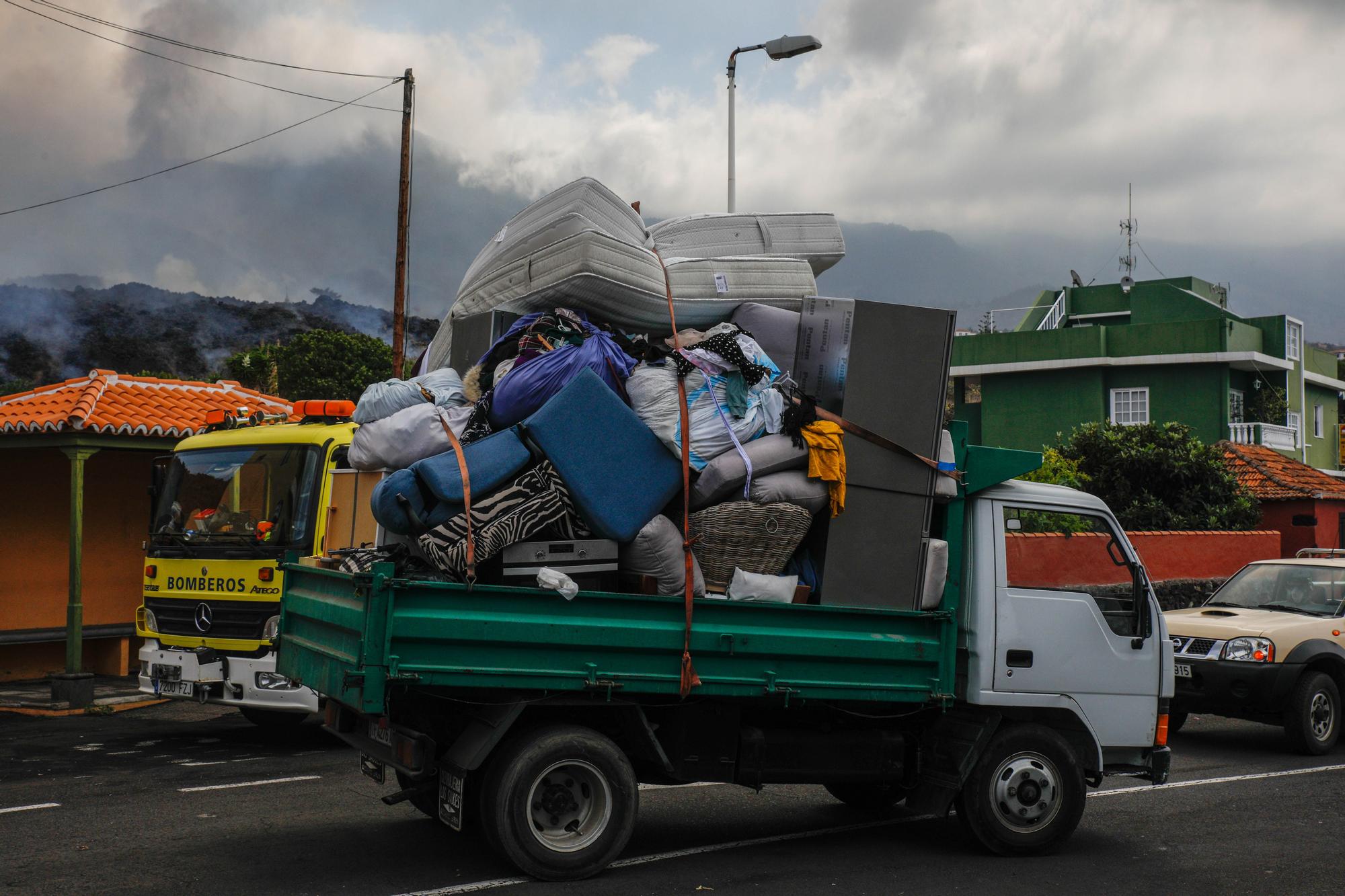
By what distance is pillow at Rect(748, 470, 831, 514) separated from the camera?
19.7ft

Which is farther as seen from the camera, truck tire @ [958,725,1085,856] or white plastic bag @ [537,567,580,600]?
truck tire @ [958,725,1085,856]

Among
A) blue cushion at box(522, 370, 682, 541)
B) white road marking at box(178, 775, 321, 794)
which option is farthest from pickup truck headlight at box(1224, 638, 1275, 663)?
white road marking at box(178, 775, 321, 794)

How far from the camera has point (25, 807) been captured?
290 inches

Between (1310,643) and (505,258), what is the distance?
7.68m

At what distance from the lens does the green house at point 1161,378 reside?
31875mm

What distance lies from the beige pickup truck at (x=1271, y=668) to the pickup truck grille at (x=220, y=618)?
24.4 ft

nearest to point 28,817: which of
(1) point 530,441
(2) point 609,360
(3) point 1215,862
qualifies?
(1) point 530,441

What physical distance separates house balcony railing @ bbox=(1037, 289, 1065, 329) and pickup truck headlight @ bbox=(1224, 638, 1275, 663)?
29.3 m

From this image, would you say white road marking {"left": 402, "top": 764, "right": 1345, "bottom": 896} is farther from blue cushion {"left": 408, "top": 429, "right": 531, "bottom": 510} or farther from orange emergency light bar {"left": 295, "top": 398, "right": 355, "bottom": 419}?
orange emergency light bar {"left": 295, "top": 398, "right": 355, "bottom": 419}

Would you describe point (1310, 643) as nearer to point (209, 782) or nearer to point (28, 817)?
point (209, 782)

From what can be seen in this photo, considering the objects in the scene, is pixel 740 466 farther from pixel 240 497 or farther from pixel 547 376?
pixel 240 497

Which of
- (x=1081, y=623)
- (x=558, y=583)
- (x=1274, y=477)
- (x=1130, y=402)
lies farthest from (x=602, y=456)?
(x=1130, y=402)

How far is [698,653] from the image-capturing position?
5727mm

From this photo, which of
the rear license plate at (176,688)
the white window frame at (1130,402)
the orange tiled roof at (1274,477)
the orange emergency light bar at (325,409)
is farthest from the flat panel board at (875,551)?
the white window frame at (1130,402)
